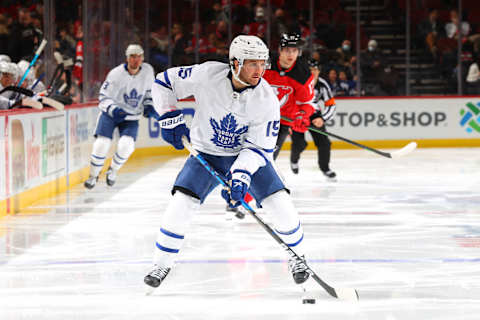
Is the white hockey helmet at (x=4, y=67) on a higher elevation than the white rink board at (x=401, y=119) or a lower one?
higher

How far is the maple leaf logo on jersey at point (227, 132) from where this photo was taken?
145 inches

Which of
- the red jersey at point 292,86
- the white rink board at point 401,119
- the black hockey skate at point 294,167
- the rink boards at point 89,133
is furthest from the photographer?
the white rink board at point 401,119

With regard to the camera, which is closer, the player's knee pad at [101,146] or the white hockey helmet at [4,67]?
the white hockey helmet at [4,67]

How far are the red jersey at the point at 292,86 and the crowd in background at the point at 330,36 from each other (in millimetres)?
6305

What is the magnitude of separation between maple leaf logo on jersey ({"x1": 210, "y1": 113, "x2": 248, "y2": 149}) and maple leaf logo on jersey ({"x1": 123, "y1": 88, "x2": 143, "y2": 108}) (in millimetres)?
4250

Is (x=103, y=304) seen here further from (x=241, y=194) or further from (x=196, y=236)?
(x=196, y=236)

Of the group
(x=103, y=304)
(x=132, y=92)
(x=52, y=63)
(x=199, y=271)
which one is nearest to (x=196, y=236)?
Answer: (x=199, y=271)

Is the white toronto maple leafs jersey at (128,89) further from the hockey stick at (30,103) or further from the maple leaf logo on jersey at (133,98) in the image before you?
the hockey stick at (30,103)

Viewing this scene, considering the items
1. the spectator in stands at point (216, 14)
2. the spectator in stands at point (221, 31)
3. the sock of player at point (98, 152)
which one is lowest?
the sock of player at point (98, 152)

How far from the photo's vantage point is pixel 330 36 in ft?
44.2

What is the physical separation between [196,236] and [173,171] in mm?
4391

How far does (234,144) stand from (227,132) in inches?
2.8

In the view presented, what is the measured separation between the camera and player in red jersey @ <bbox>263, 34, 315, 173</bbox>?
6043 mm

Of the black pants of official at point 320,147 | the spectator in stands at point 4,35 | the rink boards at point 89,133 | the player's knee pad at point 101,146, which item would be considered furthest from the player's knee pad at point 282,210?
the spectator in stands at point 4,35
